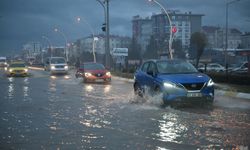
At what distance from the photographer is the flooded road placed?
27.1ft

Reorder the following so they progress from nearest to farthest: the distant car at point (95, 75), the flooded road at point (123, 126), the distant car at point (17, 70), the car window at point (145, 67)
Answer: the flooded road at point (123, 126) → the car window at point (145, 67) → the distant car at point (95, 75) → the distant car at point (17, 70)

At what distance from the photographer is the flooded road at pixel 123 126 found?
8250mm

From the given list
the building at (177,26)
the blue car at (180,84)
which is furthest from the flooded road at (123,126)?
the building at (177,26)

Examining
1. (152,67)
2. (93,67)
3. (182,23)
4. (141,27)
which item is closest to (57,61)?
(93,67)

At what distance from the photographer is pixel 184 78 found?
13664 millimetres

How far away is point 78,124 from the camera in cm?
1085

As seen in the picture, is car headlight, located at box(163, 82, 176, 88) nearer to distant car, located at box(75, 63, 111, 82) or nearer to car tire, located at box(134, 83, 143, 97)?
car tire, located at box(134, 83, 143, 97)

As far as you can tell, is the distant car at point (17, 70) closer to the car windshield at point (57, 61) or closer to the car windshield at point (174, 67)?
the car windshield at point (57, 61)

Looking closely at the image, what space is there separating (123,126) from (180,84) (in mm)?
3673

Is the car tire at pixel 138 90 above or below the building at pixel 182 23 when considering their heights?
below

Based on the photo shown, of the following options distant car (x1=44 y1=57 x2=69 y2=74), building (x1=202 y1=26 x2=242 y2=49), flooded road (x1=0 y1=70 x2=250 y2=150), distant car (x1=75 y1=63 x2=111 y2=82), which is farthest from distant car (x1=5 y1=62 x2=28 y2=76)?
building (x1=202 y1=26 x2=242 y2=49)

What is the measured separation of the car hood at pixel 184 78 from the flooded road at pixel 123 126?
89cm

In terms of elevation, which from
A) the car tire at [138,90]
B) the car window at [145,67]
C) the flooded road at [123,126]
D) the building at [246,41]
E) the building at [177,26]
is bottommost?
the flooded road at [123,126]

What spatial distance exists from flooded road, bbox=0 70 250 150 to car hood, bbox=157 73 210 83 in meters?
0.89
